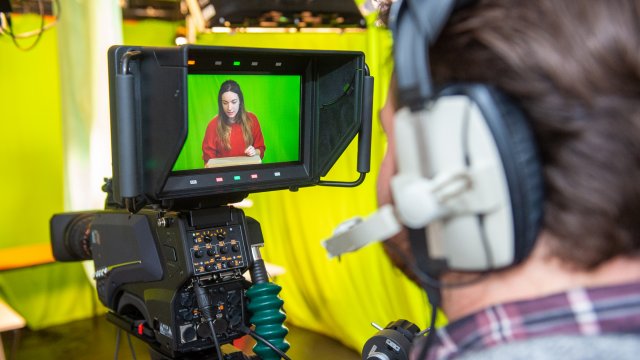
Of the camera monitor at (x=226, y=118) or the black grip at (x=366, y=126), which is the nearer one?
the camera monitor at (x=226, y=118)

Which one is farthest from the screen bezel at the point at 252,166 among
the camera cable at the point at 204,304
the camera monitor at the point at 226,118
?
the camera cable at the point at 204,304

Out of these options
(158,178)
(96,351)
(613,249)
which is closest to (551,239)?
(613,249)

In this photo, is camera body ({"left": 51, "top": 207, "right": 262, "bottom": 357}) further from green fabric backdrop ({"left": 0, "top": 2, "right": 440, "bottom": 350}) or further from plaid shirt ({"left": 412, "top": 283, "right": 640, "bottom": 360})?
green fabric backdrop ({"left": 0, "top": 2, "right": 440, "bottom": 350})

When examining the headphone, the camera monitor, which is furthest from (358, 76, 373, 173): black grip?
the headphone

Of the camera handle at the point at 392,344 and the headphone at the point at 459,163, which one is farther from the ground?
the headphone at the point at 459,163

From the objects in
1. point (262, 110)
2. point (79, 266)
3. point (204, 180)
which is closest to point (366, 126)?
point (262, 110)

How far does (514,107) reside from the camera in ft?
1.58

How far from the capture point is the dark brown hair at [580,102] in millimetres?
453

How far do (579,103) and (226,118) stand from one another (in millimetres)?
686

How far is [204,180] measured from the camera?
1.02 metres

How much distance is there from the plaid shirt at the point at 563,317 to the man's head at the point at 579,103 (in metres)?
0.03

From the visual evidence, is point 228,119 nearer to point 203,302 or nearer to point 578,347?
point 203,302

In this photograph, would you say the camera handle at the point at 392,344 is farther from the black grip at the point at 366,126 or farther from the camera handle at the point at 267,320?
the black grip at the point at 366,126

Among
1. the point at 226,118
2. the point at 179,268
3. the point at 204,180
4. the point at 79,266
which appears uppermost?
the point at 226,118
